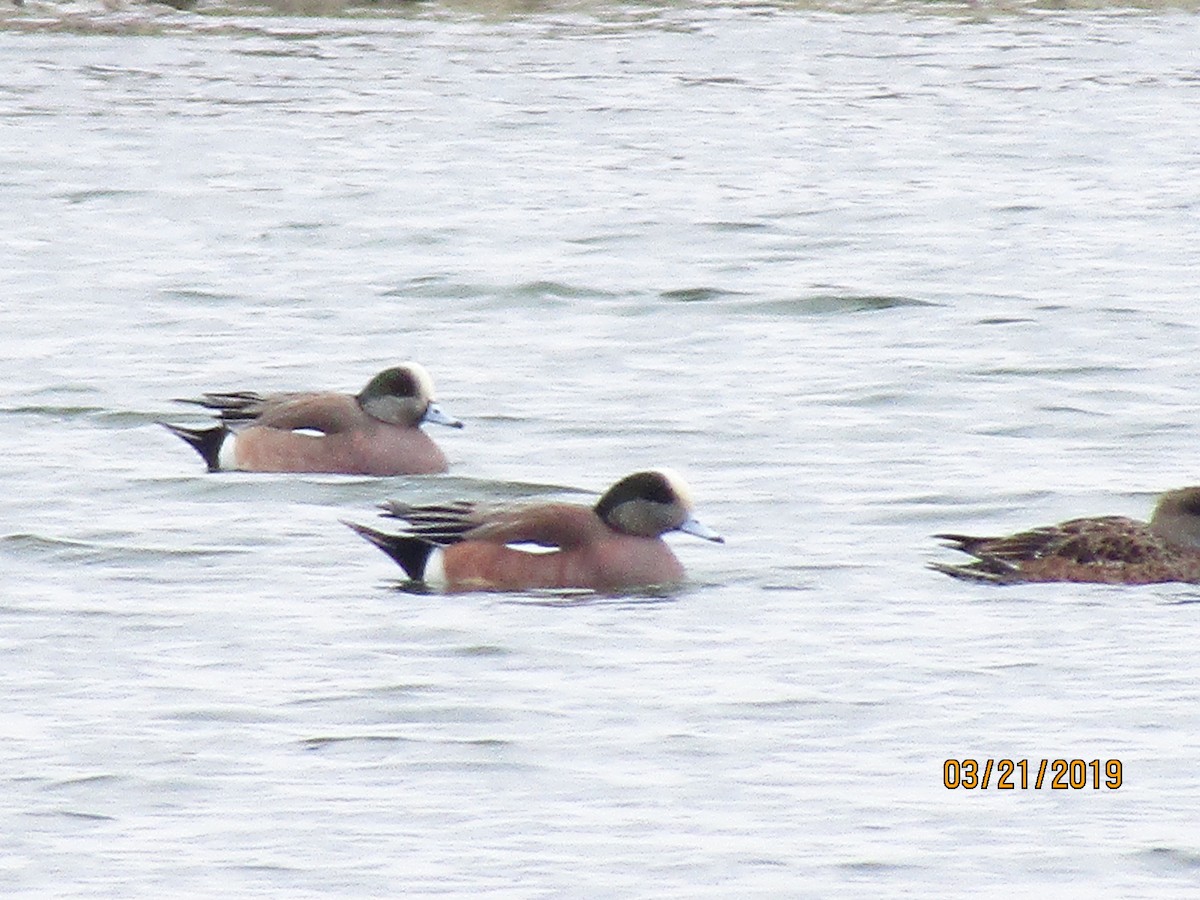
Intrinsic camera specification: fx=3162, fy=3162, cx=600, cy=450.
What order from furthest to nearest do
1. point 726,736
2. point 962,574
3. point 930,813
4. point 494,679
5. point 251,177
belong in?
point 251,177, point 962,574, point 494,679, point 726,736, point 930,813

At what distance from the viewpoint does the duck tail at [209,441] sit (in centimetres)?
1257

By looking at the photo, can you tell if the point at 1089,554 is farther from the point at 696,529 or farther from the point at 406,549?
the point at 406,549

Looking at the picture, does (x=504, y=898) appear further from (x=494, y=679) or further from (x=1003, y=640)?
(x=1003, y=640)

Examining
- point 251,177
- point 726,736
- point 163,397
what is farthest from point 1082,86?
point 726,736

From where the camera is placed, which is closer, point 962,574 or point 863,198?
point 962,574

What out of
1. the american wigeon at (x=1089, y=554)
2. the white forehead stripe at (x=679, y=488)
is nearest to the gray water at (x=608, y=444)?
the american wigeon at (x=1089, y=554)

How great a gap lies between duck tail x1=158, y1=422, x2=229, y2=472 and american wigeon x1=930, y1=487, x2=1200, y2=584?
3431 millimetres

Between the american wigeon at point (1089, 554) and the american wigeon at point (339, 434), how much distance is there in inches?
112

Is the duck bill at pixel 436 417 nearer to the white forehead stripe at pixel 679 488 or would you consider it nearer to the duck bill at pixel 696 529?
the white forehead stripe at pixel 679 488

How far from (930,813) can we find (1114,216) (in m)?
13.2

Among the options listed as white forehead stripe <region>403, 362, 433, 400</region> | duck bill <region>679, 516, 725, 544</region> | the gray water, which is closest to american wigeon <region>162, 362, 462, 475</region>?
white forehead stripe <region>403, 362, 433, 400</region>

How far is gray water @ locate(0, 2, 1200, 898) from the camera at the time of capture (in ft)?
25.1

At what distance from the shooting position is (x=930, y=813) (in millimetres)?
→ 7672

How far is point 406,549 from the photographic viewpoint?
10.4m
